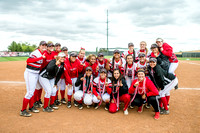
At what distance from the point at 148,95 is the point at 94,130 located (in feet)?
5.82

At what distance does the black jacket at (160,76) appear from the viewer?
4004 millimetres

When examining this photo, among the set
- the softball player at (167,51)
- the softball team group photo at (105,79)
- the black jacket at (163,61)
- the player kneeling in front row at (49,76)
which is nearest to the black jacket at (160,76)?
the softball team group photo at (105,79)

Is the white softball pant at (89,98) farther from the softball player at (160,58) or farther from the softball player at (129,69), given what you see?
the softball player at (160,58)

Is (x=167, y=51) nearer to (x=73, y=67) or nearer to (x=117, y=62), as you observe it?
(x=117, y=62)

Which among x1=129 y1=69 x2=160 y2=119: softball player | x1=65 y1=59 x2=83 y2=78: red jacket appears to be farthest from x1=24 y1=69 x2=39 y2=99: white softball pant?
x1=129 y1=69 x2=160 y2=119: softball player

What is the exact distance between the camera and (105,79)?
4.56 meters

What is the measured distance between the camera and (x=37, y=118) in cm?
373

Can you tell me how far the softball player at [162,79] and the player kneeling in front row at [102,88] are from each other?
1.29 metres

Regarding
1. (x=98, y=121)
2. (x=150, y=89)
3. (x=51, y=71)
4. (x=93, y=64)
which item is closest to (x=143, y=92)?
(x=150, y=89)

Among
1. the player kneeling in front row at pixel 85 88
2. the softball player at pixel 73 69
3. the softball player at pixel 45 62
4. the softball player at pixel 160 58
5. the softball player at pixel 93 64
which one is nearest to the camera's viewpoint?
the softball player at pixel 160 58

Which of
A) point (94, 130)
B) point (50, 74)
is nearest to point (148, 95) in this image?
point (94, 130)

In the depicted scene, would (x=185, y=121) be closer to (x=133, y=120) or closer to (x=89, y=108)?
(x=133, y=120)

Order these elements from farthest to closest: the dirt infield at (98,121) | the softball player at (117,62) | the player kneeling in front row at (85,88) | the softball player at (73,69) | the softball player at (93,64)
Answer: the softball player at (93,64), the softball player at (117,62), the softball player at (73,69), the player kneeling in front row at (85,88), the dirt infield at (98,121)

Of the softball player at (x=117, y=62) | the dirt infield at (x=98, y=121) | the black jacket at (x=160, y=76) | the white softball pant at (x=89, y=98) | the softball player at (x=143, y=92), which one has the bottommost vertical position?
the dirt infield at (x=98, y=121)
